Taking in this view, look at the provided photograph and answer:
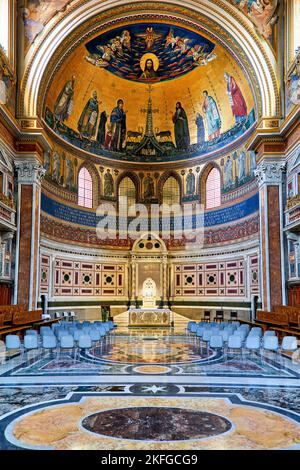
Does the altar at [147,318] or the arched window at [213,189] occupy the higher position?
the arched window at [213,189]

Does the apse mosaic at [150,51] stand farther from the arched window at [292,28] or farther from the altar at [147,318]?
the altar at [147,318]

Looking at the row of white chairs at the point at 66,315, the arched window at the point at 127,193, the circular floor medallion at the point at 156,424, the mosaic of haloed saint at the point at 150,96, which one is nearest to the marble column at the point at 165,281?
the arched window at the point at 127,193

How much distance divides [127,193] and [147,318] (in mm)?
11884

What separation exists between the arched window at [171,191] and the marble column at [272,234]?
11620mm

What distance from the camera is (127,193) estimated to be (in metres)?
35.0

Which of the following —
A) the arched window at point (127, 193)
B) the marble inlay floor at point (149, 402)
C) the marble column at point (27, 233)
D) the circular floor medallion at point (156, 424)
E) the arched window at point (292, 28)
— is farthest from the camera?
the arched window at point (127, 193)

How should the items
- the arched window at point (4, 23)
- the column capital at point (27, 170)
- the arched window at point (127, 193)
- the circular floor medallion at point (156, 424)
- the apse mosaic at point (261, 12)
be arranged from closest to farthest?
the circular floor medallion at point (156, 424) < the arched window at point (4, 23) < the column capital at point (27, 170) < the apse mosaic at point (261, 12) < the arched window at point (127, 193)

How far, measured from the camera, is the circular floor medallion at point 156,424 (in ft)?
21.5

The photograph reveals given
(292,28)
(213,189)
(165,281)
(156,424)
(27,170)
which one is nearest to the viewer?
(156,424)

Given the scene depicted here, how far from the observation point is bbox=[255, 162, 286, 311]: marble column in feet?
74.8

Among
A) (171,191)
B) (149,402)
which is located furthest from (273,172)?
(149,402)

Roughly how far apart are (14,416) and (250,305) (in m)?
21.1

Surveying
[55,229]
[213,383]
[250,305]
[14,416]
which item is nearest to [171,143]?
[55,229]

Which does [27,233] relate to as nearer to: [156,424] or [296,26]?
[296,26]
